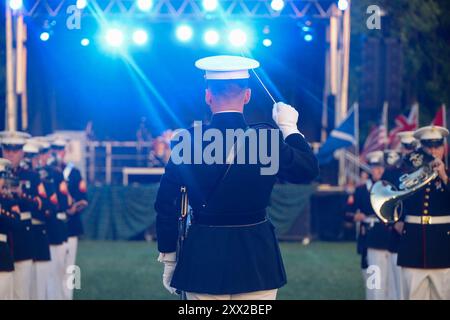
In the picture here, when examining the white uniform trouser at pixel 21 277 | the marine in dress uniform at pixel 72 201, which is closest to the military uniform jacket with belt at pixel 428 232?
the white uniform trouser at pixel 21 277

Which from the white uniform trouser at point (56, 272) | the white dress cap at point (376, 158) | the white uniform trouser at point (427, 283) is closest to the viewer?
the white uniform trouser at point (427, 283)

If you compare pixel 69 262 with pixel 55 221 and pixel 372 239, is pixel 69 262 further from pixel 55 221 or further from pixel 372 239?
pixel 372 239

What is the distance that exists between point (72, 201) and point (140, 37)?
8.92m

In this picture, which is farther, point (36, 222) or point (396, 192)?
point (36, 222)

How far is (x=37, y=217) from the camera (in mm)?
9398

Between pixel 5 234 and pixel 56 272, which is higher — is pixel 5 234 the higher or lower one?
the higher one

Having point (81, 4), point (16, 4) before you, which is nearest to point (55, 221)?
point (81, 4)

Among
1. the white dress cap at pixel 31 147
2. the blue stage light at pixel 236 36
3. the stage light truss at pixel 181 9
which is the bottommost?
the white dress cap at pixel 31 147

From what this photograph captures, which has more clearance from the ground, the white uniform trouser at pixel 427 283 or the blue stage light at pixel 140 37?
the blue stage light at pixel 140 37

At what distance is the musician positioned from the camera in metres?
4.67

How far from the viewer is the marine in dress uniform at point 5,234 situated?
762 centimetres

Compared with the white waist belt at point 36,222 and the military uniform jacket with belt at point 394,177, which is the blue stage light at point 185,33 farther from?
the military uniform jacket with belt at point 394,177

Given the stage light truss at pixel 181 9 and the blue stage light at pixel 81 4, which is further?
the stage light truss at pixel 181 9

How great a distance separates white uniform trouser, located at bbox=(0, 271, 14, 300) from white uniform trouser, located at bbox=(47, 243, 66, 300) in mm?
2147
